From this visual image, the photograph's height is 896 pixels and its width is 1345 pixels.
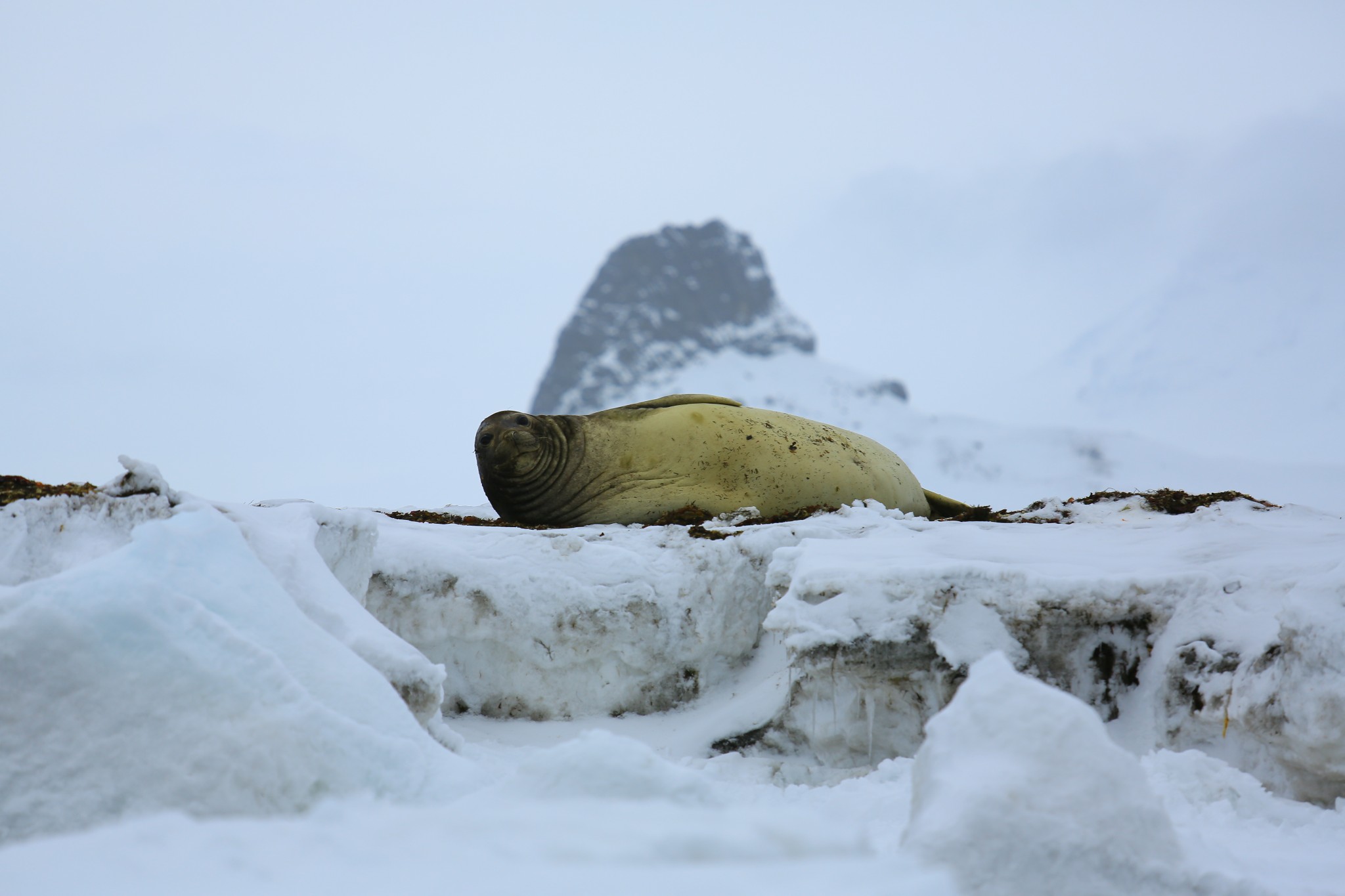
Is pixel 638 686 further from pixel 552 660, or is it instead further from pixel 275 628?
pixel 275 628

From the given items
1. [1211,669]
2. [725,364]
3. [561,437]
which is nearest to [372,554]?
[561,437]

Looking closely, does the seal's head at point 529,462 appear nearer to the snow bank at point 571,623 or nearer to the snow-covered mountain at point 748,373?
the snow bank at point 571,623

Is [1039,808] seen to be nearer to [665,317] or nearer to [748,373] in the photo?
[748,373]

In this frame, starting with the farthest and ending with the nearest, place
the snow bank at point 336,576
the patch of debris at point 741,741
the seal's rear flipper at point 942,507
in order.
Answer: the seal's rear flipper at point 942,507
the patch of debris at point 741,741
the snow bank at point 336,576

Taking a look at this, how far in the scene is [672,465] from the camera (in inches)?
249

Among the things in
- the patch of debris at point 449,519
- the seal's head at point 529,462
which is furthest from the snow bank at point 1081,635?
the seal's head at point 529,462

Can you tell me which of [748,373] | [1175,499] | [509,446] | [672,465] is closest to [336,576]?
[509,446]

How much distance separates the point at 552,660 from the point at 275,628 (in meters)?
2.00

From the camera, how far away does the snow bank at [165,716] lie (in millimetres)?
2439

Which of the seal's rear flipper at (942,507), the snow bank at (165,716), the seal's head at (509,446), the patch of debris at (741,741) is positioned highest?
the seal's head at (509,446)

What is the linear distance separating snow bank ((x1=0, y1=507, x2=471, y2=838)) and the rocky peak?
95579 millimetres

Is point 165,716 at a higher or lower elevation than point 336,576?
lower

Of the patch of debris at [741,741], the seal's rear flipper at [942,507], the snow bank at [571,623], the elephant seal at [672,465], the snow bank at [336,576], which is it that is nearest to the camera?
the snow bank at [336,576]

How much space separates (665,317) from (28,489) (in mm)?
100947
